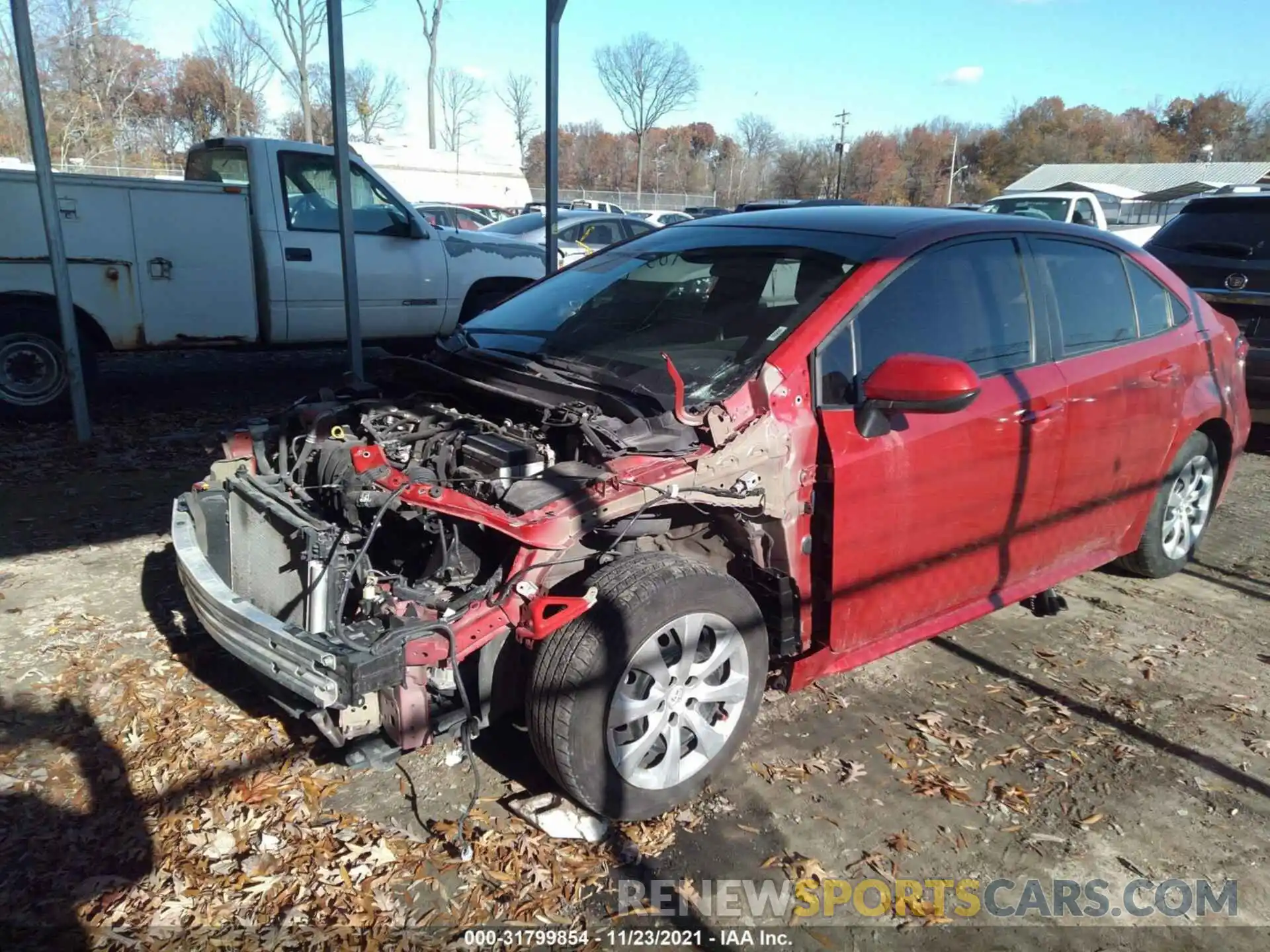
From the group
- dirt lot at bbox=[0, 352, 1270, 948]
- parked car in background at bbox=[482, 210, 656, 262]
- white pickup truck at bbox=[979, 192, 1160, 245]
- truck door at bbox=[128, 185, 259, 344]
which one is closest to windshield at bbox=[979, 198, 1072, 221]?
white pickup truck at bbox=[979, 192, 1160, 245]

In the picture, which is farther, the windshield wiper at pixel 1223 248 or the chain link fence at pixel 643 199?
the chain link fence at pixel 643 199

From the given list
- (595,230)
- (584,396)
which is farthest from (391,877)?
(595,230)

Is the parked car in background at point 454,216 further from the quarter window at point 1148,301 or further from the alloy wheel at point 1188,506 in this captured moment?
the alloy wheel at point 1188,506

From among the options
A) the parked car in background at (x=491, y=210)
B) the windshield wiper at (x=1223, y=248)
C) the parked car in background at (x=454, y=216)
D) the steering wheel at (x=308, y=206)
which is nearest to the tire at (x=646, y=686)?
the steering wheel at (x=308, y=206)

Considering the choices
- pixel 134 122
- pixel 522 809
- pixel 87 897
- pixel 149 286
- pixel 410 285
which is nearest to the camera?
pixel 87 897

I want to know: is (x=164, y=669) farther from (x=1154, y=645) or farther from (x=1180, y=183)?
(x=1180, y=183)

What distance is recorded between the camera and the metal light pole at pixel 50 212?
6.00m

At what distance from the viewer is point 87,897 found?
8.32 feet

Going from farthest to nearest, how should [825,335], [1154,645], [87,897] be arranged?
[1154,645], [825,335], [87,897]

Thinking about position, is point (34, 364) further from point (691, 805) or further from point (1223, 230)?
point (1223, 230)

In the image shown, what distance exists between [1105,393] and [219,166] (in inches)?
291

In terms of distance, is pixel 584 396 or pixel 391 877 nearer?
pixel 391 877

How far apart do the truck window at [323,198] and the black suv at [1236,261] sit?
6737mm

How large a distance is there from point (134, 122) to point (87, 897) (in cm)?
6414
